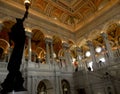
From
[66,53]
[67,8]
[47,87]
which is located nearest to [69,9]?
[67,8]

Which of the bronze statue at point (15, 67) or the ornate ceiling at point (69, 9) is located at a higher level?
the ornate ceiling at point (69, 9)

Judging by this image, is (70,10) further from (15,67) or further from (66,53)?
(15,67)

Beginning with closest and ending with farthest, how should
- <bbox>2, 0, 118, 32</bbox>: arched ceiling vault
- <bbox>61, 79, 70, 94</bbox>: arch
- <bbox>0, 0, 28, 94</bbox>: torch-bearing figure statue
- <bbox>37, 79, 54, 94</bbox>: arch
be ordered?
<bbox>0, 0, 28, 94</bbox>: torch-bearing figure statue
<bbox>37, 79, 54, 94</bbox>: arch
<bbox>61, 79, 70, 94</bbox>: arch
<bbox>2, 0, 118, 32</bbox>: arched ceiling vault

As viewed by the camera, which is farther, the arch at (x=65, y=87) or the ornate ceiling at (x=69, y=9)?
the ornate ceiling at (x=69, y=9)

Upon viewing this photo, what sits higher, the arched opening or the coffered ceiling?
the coffered ceiling

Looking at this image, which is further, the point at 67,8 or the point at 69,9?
the point at 69,9

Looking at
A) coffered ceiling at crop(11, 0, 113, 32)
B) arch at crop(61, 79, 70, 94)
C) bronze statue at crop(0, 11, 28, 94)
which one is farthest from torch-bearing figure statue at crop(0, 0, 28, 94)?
coffered ceiling at crop(11, 0, 113, 32)

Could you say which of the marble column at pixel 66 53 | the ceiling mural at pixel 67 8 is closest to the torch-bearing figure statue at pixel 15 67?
the ceiling mural at pixel 67 8

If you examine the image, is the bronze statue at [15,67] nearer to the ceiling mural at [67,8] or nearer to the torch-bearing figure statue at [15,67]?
the torch-bearing figure statue at [15,67]

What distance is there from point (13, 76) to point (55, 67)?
9.41 metres

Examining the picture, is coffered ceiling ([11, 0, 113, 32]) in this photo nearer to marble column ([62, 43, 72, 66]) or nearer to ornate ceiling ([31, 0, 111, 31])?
ornate ceiling ([31, 0, 111, 31])

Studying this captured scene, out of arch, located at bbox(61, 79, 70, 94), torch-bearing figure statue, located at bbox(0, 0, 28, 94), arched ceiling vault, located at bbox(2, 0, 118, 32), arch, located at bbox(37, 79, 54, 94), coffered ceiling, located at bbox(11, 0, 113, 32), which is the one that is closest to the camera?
torch-bearing figure statue, located at bbox(0, 0, 28, 94)

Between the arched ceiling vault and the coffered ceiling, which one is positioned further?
the coffered ceiling

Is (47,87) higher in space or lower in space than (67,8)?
lower
